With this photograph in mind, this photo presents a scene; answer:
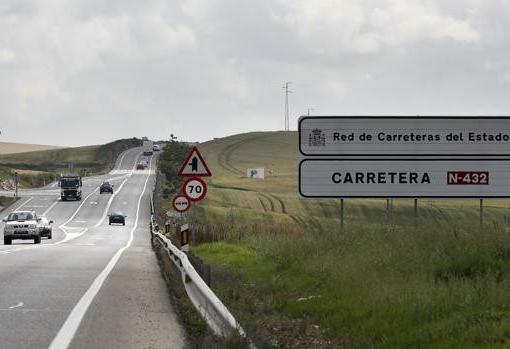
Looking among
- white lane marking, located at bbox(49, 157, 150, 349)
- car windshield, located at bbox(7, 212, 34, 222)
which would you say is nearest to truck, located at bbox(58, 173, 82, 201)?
car windshield, located at bbox(7, 212, 34, 222)

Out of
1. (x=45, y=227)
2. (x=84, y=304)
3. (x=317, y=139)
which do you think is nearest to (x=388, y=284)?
(x=84, y=304)

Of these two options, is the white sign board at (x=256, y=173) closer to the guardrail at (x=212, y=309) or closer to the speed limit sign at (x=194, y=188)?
the speed limit sign at (x=194, y=188)

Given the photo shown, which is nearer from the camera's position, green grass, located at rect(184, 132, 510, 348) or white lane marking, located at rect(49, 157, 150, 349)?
green grass, located at rect(184, 132, 510, 348)

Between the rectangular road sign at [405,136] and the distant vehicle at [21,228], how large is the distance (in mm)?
25192

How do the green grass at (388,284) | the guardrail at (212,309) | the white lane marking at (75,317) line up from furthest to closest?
the white lane marking at (75,317) < the green grass at (388,284) < the guardrail at (212,309)

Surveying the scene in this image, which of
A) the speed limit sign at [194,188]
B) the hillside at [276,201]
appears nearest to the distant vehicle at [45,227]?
the hillside at [276,201]

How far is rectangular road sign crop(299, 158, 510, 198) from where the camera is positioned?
20031 millimetres

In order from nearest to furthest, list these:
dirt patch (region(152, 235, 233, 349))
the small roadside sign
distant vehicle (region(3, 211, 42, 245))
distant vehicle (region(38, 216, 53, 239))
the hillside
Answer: dirt patch (region(152, 235, 233, 349)), the small roadside sign, distant vehicle (region(3, 211, 42, 245)), distant vehicle (region(38, 216, 53, 239)), the hillside

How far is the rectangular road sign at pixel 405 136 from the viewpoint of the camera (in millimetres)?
20031

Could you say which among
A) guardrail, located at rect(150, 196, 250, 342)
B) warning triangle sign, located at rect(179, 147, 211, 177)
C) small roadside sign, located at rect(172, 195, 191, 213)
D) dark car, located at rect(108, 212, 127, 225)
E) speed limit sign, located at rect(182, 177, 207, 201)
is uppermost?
warning triangle sign, located at rect(179, 147, 211, 177)

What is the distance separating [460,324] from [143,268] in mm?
13878

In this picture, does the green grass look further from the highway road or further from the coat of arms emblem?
the coat of arms emblem

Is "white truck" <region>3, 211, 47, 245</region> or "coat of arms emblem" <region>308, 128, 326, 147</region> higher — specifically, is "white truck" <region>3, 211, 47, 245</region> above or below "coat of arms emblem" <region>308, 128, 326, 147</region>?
below

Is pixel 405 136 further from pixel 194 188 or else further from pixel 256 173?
pixel 256 173
